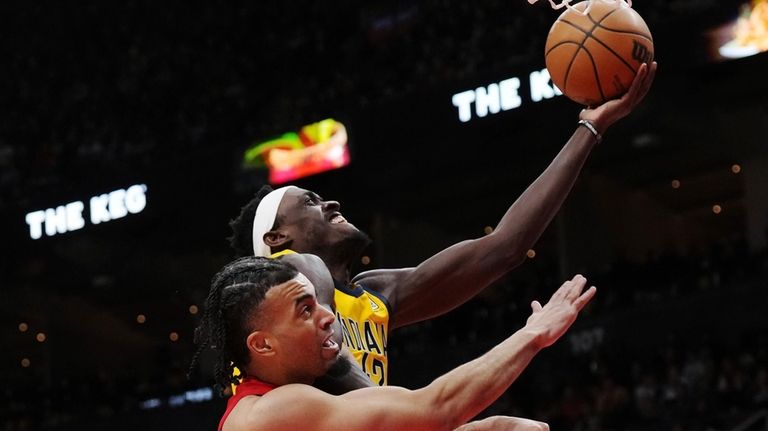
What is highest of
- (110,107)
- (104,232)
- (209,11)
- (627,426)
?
(209,11)

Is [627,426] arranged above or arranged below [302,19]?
below

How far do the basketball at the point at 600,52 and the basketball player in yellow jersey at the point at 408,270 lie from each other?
0.16 ft

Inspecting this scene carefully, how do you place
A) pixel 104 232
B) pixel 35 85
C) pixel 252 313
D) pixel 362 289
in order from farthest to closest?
1. pixel 35 85
2. pixel 104 232
3. pixel 362 289
4. pixel 252 313

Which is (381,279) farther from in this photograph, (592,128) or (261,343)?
(261,343)

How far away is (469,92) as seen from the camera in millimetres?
15289

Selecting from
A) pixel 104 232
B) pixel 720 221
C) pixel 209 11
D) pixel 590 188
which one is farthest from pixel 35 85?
pixel 720 221

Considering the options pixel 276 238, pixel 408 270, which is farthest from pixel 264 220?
pixel 408 270

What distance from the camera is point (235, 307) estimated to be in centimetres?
344

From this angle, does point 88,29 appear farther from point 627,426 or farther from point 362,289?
point 362,289

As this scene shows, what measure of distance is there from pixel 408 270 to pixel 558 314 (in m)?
1.46

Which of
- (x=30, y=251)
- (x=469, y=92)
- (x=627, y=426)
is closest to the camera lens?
(x=627, y=426)

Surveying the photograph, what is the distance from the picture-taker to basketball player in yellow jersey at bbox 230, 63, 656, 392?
432 centimetres

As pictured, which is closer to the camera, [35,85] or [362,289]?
[362,289]

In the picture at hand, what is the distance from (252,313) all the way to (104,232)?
15.7m
